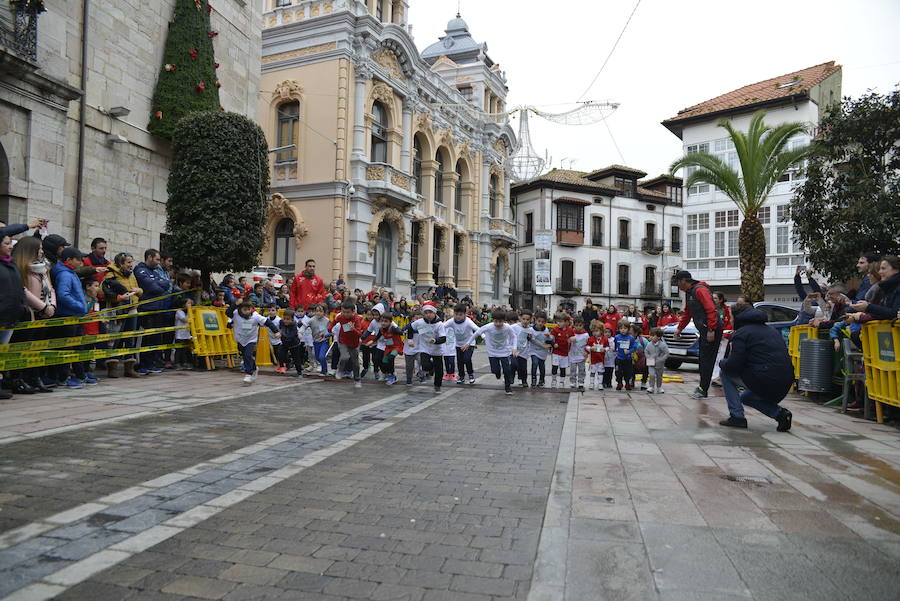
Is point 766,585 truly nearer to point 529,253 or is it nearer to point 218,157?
point 218,157

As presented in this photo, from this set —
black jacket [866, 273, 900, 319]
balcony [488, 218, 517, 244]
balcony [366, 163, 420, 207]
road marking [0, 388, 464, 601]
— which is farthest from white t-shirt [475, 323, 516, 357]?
balcony [488, 218, 517, 244]

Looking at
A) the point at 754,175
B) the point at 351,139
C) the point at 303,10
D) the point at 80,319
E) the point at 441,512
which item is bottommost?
the point at 441,512

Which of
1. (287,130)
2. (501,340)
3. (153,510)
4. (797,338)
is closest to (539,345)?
(501,340)

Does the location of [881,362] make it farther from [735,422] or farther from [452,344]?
[452,344]

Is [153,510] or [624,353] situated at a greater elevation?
[624,353]

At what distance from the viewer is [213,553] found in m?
3.35

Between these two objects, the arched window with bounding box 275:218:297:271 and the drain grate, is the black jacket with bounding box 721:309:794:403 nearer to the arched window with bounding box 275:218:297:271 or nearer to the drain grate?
the drain grate

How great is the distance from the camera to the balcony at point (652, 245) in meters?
48.2

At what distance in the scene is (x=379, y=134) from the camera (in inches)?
1045

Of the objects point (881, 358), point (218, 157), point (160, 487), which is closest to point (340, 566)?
point (160, 487)

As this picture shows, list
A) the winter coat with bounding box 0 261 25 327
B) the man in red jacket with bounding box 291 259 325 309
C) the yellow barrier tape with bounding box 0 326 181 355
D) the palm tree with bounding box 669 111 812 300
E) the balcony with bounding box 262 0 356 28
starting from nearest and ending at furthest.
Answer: the winter coat with bounding box 0 261 25 327
the yellow barrier tape with bounding box 0 326 181 355
the man in red jacket with bounding box 291 259 325 309
the palm tree with bounding box 669 111 812 300
the balcony with bounding box 262 0 356 28

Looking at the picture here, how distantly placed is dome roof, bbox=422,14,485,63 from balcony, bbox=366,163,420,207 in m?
15.4

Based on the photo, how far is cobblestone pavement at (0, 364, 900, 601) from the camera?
3041 mm

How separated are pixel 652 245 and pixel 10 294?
4629 cm
